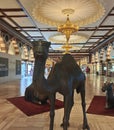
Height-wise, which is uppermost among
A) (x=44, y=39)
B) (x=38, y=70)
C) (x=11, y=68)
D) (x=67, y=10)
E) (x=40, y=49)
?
(x=67, y=10)

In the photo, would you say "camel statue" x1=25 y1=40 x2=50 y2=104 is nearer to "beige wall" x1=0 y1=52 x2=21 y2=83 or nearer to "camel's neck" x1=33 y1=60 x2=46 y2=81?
"camel's neck" x1=33 y1=60 x2=46 y2=81

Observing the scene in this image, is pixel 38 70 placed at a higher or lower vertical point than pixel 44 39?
lower

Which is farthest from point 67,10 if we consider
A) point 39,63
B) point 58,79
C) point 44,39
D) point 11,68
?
point 11,68

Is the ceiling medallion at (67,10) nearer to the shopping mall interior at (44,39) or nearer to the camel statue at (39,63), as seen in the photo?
the shopping mall interior at (44,39)

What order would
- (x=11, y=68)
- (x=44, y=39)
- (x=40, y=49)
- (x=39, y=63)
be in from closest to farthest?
(x=40, y=49) < (x=39, y=63) < (x=44, y=39) < (x=11, y=68)

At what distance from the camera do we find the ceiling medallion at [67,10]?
6.74m

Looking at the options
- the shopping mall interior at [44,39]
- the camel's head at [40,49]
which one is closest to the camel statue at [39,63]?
the camel's head at [40,49]

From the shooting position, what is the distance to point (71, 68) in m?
2.90

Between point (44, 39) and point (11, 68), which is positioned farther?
point (11, 68)

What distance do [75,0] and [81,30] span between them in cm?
956

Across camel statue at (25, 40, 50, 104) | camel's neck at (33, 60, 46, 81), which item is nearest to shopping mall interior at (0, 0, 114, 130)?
camel statue at (25, 40, 50, 104)

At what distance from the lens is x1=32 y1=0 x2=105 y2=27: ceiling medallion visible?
674 centimetres

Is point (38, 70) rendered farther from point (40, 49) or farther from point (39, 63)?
point (40, 49)

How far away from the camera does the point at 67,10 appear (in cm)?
767
